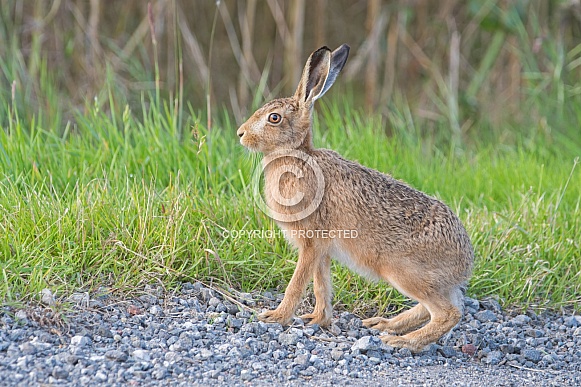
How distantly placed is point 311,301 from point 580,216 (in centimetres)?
202

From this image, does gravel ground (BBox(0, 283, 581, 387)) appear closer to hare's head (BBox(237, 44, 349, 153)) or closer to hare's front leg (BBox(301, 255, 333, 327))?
hare's front leg (BBox(301, 255, 333, 327))

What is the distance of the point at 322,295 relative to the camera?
4.59 m

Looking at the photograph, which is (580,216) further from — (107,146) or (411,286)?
(107,146)

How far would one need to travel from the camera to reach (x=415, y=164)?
21.2 feet

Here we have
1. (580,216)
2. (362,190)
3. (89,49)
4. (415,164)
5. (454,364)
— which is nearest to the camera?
(454,364)

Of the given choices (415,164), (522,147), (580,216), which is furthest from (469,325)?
(522,147)

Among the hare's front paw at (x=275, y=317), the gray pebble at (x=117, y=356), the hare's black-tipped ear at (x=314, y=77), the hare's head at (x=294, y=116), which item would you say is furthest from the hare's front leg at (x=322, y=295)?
the gray pebble at (x=117, y=356)

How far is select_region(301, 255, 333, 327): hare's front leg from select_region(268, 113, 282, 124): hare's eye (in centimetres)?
80

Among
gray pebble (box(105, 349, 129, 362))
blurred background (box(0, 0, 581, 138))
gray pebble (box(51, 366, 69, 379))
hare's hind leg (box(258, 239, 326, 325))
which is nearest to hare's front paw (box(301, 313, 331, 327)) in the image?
hare's hind leg (box(258, 239, 326, 325))

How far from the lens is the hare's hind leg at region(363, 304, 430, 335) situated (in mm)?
4637

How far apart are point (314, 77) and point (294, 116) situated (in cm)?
25

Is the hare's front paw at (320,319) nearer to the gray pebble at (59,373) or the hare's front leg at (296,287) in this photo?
the hare's front leg at (296,287)

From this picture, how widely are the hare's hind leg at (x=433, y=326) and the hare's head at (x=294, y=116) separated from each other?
1.13 m

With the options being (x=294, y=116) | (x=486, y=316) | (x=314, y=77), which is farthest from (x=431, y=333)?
(x=314, y=77)
